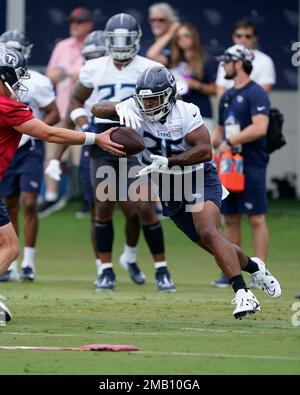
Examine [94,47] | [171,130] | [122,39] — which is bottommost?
[171,130]

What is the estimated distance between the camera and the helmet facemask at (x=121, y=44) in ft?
41.9

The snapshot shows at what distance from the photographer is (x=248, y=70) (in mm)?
13109

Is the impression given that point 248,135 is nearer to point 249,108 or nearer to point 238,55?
point 249,108

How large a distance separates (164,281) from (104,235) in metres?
0.78

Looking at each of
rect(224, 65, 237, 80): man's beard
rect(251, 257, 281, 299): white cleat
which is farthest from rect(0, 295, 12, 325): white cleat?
rect(224, 65, 237, 80): man's beard

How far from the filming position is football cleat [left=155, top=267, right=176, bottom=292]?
1262cm

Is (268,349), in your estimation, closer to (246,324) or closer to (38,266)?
(246,324)

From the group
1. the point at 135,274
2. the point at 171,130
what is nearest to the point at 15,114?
the point at 171,130

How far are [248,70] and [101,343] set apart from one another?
4943 mm

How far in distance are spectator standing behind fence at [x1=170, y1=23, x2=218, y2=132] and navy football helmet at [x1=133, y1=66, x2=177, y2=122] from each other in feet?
19.9

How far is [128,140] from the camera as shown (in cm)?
1016

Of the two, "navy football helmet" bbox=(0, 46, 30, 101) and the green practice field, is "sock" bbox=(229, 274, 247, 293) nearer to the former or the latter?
the green practice field

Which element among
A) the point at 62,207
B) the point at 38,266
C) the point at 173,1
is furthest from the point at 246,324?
the point at 173,1

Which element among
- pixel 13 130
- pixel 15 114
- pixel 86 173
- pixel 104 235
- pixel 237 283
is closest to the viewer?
pixel 15 114
